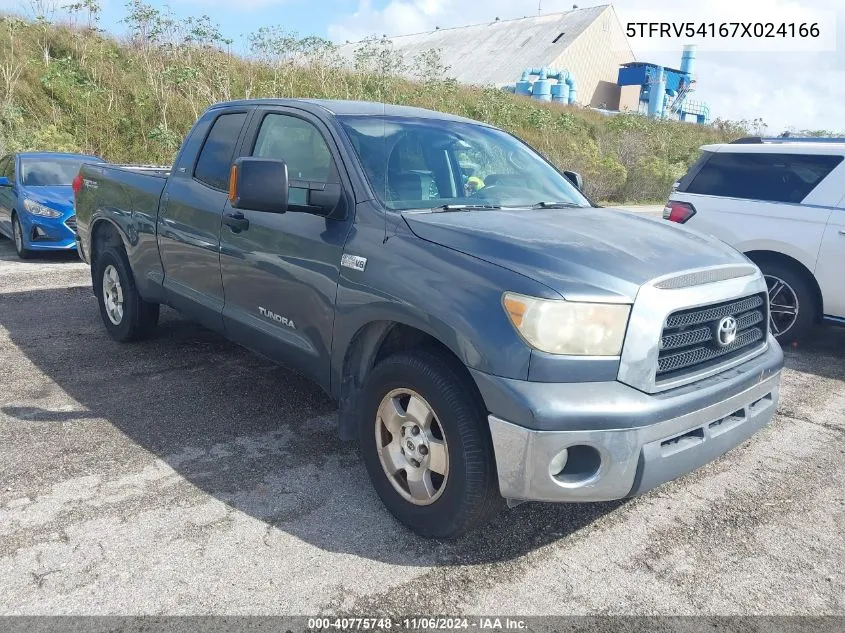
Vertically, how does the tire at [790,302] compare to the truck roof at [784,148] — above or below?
below

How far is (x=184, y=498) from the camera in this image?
328cm

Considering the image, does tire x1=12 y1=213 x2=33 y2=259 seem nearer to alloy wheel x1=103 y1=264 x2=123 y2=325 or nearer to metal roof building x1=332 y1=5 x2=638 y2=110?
alloy wheel x1=103 y1=264 x2=123 y2=325

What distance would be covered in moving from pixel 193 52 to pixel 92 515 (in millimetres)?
18775

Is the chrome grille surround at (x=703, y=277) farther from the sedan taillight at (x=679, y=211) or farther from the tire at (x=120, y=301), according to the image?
the tire at (x=120, y=301)

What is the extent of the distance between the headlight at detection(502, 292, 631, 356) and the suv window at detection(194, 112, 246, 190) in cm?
244

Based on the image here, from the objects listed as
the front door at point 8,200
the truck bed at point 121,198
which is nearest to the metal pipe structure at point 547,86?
the front door at point 8,200

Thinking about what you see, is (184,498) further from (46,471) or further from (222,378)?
(222,378)

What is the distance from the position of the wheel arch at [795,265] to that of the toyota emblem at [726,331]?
3.66 metres

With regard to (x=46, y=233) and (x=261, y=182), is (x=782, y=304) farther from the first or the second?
(x=46, y=233)

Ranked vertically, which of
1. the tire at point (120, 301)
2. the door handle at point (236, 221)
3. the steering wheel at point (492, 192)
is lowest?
the tire at point (120, 301)

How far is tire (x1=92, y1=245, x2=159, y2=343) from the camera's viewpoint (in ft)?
17.5

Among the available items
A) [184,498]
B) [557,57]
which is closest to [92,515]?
[184,498]

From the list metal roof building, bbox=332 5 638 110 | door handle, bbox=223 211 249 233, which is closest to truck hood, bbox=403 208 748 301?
door handle, bbox=223 211 249 233

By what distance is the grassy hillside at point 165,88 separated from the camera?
1603 centimetres
